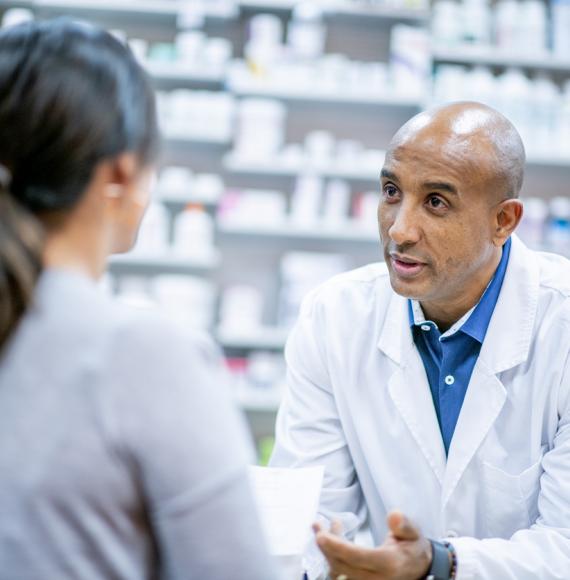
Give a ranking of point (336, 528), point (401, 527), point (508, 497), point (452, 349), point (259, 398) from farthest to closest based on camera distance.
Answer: point (259, 398) → point (452, 349) → point (508, 497) → point (336, 528) → point (401, 527)

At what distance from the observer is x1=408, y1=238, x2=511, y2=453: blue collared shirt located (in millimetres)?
1585

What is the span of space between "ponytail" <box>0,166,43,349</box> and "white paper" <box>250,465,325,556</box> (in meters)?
0.54

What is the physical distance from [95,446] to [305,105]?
11.4ft

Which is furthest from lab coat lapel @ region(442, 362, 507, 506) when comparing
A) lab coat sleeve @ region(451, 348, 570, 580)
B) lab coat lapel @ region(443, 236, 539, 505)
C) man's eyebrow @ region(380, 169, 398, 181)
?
man's eyebrow @ region(380, 169, 398, 181)

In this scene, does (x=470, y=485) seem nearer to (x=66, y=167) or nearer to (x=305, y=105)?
(x=66, y=167)

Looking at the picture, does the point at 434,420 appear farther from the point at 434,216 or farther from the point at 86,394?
the point at 86,394

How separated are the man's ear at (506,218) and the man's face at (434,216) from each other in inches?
0.8

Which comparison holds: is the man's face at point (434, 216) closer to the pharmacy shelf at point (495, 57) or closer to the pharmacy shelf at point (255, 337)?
the pharmacy shelf at point (255, 337)

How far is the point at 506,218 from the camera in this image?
1.67m

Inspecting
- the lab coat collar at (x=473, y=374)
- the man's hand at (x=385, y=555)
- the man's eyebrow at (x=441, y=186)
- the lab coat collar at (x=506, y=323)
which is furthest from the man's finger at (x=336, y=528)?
the man's eyebrow at (x=441, y=186)

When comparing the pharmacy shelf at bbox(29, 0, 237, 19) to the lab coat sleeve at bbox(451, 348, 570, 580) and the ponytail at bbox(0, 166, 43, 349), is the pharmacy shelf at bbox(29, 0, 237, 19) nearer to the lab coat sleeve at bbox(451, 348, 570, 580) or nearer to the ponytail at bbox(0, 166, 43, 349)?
the lab coat sleeve at bbox(451, 348, 570, 580)

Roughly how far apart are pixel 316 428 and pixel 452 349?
0.29 meters

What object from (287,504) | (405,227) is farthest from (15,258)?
(405,227)

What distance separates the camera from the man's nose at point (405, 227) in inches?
62.6
